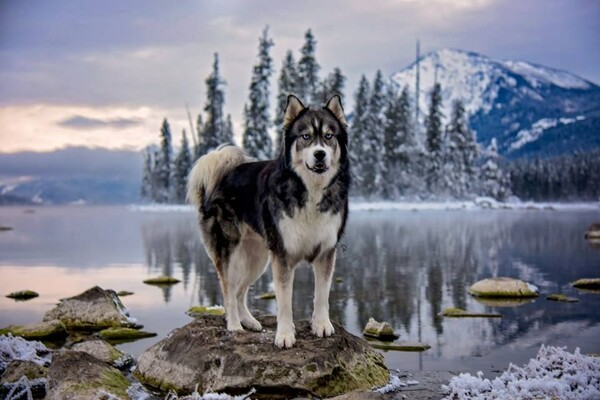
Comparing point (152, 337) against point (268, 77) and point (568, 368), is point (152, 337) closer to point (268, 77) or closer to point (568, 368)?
point (568, 368)

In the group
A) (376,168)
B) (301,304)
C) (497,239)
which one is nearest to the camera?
(301,304)

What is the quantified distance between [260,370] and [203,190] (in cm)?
282

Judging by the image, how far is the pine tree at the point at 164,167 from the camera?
86.7m

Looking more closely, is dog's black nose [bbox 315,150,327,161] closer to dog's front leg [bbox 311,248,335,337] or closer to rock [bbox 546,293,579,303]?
dog's front leg [bbox 311,248,335,337]

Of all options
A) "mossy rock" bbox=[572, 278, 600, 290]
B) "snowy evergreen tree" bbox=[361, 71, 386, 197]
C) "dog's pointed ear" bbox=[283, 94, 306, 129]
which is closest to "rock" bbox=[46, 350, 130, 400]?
"dog's pointed ear" bbox=[283, 94, 306, 129]

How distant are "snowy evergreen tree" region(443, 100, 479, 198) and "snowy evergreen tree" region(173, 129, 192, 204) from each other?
106 feet

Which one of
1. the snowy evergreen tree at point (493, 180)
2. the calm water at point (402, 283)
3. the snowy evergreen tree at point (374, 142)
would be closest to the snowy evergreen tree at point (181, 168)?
the snowy evergreen tree at point (374, 142)

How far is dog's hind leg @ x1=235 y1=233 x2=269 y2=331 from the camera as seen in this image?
8453 mm

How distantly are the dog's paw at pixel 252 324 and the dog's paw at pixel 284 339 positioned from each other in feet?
2.87

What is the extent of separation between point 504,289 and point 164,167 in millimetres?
76166

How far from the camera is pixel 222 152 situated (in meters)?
8.96

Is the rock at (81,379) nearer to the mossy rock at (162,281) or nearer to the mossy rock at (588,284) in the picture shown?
the mossy rock at (162,281)

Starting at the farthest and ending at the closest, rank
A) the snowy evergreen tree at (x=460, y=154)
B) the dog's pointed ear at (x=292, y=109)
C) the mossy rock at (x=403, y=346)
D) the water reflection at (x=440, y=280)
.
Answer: the snowy evergreen tree at (x=460, y=154), the water reflection at (x=440, y=280), the mossy rock at (x=403, y=346), the dog's pointed ear at (x=292, y=109)

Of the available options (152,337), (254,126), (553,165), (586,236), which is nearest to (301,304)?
(152,337)
